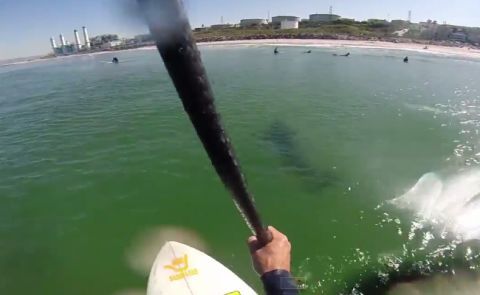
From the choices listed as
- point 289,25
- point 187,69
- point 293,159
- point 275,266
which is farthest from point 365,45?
point 187,69

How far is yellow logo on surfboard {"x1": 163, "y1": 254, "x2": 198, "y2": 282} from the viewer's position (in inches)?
432

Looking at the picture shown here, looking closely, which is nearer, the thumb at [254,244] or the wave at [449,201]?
the thumb at [254,244]

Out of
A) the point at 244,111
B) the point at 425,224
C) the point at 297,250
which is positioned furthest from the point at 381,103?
the point at 297,250

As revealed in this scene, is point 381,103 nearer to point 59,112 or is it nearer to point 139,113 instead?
point 139,113

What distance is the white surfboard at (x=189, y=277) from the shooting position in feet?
34.1

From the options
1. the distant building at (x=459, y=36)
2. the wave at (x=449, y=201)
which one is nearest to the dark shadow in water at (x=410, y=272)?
the wave at (x=449, y=201)

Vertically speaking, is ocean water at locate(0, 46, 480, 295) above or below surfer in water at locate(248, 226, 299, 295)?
below

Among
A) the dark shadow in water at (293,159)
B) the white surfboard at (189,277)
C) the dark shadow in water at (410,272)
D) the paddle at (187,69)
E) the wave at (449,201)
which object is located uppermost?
the paddle at (187,69)

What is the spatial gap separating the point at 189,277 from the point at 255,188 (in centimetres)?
817

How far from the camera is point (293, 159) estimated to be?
21828 mm

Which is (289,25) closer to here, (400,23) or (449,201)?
(400,23)

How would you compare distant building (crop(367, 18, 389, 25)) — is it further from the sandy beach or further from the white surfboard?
the white surfboard

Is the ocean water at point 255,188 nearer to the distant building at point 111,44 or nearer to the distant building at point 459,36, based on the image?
the distant building at point 459,36

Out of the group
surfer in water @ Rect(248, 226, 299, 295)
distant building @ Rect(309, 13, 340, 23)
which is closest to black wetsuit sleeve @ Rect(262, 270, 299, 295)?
surfer in water @ Rect(248, 226, 299, 295)
